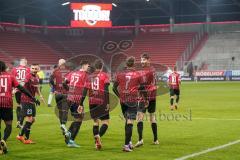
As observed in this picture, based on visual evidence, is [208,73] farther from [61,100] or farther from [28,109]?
[28,109]

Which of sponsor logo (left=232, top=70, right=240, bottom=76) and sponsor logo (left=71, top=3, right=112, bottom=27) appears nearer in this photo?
sponsor logo (left=232, top=70, right=240, bottom=76)

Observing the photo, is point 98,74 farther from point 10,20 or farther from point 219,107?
point 10,20

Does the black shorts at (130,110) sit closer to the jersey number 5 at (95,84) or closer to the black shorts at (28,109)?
the jersey number 5 at (95,84)

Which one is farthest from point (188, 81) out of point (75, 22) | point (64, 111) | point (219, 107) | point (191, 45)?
point (64, 111)

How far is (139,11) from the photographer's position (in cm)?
7344

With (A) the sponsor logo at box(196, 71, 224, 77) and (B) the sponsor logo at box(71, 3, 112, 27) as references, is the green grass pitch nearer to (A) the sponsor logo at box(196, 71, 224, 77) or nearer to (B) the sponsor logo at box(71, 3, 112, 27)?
(A) the sponsor logo at box(196, 71, 224, 77)

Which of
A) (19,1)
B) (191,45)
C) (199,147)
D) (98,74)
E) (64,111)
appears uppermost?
(19,1)

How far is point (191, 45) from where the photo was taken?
6712 cm

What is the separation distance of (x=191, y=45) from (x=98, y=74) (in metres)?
55.8

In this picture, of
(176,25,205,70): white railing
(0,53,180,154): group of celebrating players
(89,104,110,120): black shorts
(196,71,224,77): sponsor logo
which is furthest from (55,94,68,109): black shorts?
(176,25,205,70): white railing

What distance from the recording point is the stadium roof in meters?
67.9

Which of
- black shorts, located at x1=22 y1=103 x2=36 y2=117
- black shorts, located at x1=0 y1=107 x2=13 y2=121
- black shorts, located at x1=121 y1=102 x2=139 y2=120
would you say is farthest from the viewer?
black shorts, located at x1=22 y1=103 x2=36 y2=117

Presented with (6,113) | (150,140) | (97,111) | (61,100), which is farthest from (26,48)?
(6,113)

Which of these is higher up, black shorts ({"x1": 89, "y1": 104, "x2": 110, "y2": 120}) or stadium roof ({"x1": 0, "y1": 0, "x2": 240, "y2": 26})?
stadium roof ({"x1": 0, "y1": 0, "x2": 240, "y2": 26})
